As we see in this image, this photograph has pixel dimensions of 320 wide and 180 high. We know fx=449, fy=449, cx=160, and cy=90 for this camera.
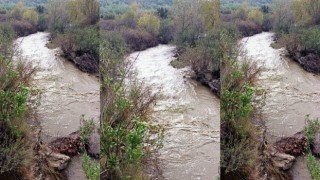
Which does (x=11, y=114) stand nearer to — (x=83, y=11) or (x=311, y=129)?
(x=83, y=11)

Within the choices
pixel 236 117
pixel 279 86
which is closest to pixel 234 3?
pixel 279 86

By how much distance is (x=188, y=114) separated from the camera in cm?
432

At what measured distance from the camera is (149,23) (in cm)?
429

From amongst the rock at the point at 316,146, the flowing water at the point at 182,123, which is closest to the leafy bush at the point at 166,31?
the flowing water at the point at 182,123

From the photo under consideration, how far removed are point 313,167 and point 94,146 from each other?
207 cm

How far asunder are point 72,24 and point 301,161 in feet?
8.45

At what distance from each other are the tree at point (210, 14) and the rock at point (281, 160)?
52.9 inches

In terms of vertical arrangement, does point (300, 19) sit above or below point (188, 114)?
above

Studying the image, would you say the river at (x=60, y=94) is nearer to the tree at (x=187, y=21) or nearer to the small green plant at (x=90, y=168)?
the small green plant at (x=90, y=168)

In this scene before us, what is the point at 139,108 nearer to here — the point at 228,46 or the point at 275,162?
the point at 228,46

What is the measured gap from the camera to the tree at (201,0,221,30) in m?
4.29

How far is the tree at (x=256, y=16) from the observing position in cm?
430

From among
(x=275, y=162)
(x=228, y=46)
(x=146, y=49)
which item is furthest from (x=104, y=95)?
(x=275, y=162)

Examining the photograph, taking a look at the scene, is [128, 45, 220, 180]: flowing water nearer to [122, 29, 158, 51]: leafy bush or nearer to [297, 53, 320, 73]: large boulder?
[122, 29, 158, 51]: leafy bush
